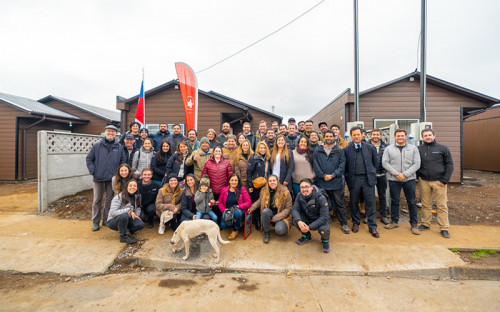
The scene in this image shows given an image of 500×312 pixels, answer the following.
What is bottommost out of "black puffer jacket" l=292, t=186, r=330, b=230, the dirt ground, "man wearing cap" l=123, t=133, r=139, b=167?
the dirt ground

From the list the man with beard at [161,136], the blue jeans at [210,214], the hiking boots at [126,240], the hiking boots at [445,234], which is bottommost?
the hiking boots at [126,240]

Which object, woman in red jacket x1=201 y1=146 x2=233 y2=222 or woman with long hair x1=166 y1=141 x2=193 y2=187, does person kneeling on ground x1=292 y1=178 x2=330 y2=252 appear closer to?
woman in red jacket x1=201 y1=146 x2=233 y2=222

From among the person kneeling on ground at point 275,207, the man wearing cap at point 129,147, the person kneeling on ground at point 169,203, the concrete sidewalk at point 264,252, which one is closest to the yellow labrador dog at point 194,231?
the concrete sidewalk at point 264,252

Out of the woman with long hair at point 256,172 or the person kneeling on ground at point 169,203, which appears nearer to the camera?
the person kneeling on ground at point 169,203

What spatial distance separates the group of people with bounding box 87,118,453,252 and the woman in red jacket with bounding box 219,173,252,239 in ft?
0.06

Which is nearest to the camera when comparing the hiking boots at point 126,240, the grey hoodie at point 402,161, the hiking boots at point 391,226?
the hiking boots at point 126,240

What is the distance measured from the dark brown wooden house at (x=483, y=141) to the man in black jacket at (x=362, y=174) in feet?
44.9

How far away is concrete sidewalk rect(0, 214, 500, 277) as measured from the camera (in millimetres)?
3275

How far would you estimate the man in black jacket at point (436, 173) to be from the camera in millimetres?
4066

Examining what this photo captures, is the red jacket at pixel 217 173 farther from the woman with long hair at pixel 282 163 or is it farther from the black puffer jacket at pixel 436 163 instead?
the black puffer jacket at pixel 436 163

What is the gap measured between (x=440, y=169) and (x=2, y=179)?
15.3m

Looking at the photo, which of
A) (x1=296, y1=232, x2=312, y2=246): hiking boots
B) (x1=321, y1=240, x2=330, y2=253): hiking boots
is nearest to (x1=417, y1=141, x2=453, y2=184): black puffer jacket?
(x1=321, y1=240, x2=330, y2=253): hiking boots

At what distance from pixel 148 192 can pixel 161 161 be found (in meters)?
0.72

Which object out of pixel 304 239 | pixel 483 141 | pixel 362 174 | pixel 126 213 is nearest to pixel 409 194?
pixel 362 174
